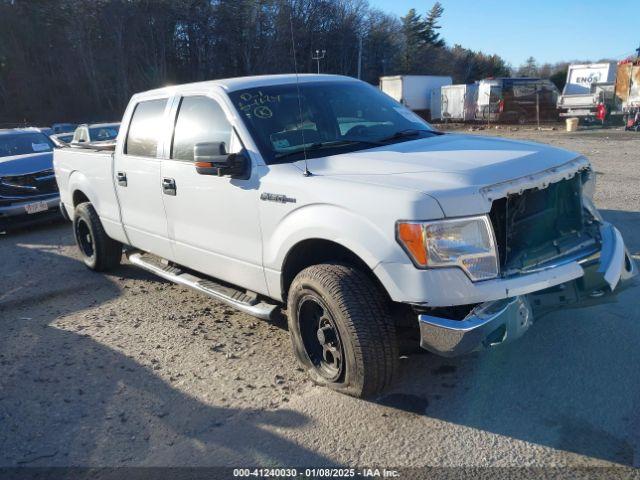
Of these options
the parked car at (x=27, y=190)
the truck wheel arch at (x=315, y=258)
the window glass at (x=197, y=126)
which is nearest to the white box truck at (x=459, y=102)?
the parked car at (x=27, y=190)

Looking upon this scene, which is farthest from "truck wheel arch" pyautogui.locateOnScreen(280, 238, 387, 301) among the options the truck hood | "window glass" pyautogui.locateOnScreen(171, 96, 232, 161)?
the truck hood

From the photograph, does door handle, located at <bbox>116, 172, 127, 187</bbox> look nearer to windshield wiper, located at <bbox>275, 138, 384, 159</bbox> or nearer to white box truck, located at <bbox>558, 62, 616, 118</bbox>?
windshield wiper, located at <bbox>275, 138, 384, 159</bbox>

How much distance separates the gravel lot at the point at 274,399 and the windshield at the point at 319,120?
155cm

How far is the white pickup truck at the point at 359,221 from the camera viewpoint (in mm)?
2891

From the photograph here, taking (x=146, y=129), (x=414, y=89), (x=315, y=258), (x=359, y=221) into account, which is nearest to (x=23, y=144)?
(x=146, y=129)

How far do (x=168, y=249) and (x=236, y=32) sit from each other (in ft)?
181

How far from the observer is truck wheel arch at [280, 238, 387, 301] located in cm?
335

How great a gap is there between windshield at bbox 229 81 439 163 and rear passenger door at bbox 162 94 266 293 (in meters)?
0.21

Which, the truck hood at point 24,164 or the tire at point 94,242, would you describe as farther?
the truck hood at point 24,164

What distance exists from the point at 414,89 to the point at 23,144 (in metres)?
28.8

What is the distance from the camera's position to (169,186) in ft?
15.0

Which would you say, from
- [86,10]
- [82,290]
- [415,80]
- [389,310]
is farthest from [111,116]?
[389,310]

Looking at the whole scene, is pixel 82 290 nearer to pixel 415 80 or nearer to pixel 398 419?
pixel 398 419

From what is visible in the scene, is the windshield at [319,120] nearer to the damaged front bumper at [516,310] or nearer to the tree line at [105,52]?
the damaged front bumper at [516,310]
